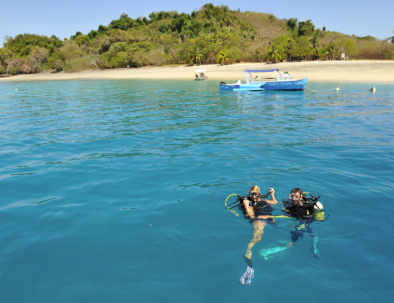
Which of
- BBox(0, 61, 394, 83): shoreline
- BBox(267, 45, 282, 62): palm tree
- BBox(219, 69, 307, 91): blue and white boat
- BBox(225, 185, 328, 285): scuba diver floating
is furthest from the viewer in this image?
BBox(267, 45, 282, 62): palm tree

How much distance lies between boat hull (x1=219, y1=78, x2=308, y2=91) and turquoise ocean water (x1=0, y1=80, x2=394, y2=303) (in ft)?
45.5

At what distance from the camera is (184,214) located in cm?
633

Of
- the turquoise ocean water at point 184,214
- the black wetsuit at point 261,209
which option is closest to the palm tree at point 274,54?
the turquoise ocean water at point 184,214

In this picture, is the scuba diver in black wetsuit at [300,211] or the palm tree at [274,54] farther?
→ the palm tree at [274,54]

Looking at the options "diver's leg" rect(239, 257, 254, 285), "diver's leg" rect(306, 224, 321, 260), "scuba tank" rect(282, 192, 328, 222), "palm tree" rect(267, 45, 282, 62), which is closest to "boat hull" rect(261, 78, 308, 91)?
"scuba tank" rect(282, 192, 328, 222)

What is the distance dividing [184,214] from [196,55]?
57.1 meters

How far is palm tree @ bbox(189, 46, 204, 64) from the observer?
59.0 metres

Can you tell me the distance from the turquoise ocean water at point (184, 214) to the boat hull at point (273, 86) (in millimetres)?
13881

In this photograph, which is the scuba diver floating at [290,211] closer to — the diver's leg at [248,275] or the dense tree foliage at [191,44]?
the diver's leg at [248,275]

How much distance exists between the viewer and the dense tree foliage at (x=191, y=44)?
4997cm

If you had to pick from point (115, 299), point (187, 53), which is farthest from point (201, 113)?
point (187, 53)

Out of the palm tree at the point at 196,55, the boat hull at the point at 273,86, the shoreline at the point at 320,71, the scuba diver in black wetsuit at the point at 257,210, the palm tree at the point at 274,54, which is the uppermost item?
the palm tree at the point at 196,55

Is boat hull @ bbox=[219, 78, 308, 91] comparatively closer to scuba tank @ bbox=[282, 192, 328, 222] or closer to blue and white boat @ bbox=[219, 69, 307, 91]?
blue and white boat @ bbox=[219, 69, 307, 91]

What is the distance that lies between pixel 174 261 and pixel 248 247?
4.30 ft
